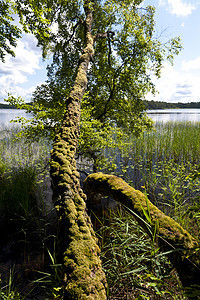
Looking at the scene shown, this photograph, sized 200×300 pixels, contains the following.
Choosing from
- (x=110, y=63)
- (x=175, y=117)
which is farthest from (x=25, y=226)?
(x=175, y=117)

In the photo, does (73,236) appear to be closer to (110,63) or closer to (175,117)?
(110,63)

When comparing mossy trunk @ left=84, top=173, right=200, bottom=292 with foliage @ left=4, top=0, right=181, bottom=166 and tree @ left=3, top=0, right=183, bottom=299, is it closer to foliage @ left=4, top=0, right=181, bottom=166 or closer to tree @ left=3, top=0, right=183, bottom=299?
tree @ left=3, top=0, right=183, bottom=299

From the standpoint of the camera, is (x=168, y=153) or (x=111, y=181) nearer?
(x=111, y=181)

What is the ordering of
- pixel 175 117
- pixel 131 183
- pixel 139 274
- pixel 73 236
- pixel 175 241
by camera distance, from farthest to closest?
pixel 175 117
pixel 131 183
pixel 139 274
pixel 175 241
pixel 73 236

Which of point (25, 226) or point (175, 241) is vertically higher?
point (175, 241)

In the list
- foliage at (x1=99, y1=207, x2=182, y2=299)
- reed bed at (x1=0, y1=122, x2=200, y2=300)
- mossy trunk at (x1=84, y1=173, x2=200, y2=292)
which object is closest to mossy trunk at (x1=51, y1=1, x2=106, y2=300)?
foliage at (x1=99, y1=207, x2=182, y2=299)

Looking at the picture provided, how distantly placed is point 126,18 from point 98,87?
272 centimetres

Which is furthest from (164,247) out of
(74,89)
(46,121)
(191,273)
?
(46,121)

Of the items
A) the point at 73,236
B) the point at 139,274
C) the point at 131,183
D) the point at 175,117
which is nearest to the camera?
the point at 73,236

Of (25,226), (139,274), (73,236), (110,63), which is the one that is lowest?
(25,226)

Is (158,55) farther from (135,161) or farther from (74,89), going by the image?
(74,89)

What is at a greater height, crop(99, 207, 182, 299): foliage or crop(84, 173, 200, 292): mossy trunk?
crop(84, 173, 200, 292): mossy trunk

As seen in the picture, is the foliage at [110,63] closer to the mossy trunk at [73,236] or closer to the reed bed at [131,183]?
the reed bed at [131,183]

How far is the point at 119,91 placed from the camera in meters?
7.15
